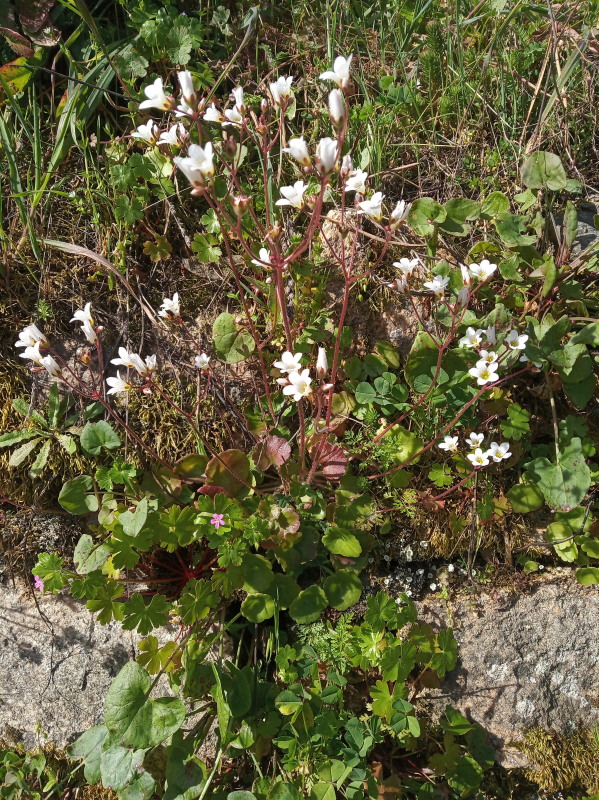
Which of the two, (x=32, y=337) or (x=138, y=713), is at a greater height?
(x=32, y=337)

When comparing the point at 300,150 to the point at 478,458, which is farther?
the point at 478,458

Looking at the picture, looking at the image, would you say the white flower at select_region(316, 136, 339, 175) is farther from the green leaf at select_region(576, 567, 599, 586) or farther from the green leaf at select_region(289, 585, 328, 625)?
the green leaf at select_region(576, 567, 599, 586)

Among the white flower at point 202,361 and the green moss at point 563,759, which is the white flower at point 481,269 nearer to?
the white flower at point 202,361

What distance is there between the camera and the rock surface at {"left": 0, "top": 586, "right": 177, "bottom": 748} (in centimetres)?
273

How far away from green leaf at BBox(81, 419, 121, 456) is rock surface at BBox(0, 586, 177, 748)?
761 mm

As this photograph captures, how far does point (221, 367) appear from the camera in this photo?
291cm

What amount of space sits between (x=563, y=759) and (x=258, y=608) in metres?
1.37

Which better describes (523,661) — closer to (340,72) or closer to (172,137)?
(340,72)

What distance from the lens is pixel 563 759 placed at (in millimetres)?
2555

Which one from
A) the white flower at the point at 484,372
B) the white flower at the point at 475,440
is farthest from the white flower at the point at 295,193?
the white flower at the point at 475,440

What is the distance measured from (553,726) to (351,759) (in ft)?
2.98

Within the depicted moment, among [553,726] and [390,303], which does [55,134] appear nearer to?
[390,303]

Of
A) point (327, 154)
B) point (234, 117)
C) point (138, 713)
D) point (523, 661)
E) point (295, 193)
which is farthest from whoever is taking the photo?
point (523, 661)

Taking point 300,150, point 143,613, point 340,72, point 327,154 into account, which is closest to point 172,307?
point 300,150
